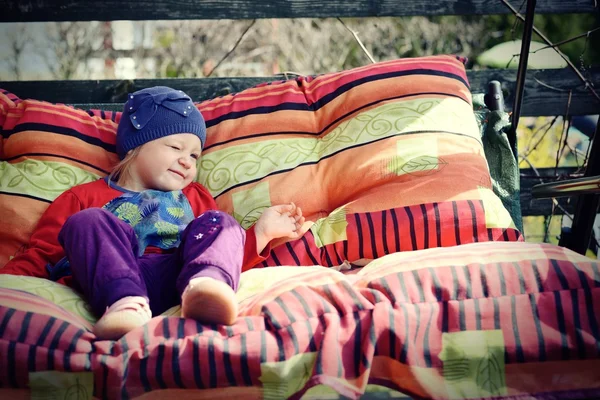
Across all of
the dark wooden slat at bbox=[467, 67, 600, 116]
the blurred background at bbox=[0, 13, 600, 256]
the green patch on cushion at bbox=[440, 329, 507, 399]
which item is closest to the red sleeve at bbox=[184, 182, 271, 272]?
the green patch on cushion at bbox=[440, 329, 507, 399]

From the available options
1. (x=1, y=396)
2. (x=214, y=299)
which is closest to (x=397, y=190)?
(x=214, y=299)

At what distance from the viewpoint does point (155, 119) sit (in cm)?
169

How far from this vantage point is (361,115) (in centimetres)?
173

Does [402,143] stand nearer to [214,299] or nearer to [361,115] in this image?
[361,115]

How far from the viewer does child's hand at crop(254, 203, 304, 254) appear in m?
1.50

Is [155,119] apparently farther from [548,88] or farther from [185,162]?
[548,88]

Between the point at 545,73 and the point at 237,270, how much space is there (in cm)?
150

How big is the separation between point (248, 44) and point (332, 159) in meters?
2.88

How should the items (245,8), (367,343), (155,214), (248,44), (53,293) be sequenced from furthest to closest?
(248,44), (245,8), (155,214), (53,293), (367,343)

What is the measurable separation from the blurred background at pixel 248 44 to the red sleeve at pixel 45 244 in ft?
8.27

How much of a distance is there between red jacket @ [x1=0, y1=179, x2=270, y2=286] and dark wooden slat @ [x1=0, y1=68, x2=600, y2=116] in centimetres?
65

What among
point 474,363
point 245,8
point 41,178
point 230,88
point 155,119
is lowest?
point 474,363

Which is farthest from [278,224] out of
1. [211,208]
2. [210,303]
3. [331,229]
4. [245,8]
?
[245,8]

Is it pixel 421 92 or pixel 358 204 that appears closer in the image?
pixel 358 204
